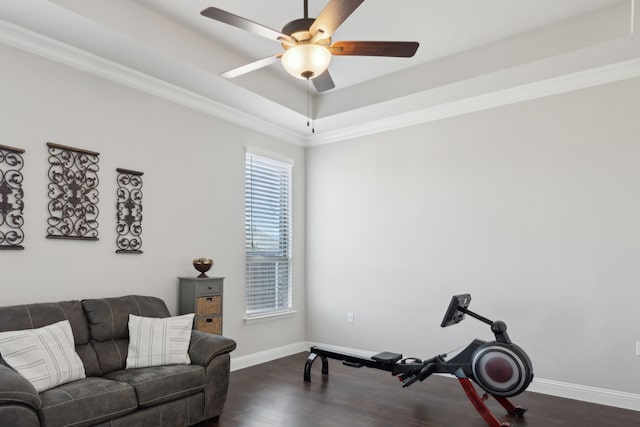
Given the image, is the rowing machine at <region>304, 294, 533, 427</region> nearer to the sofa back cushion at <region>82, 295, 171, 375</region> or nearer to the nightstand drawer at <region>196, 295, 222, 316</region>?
the nightstand drawer at <region>196, 295, 222, 316</region>

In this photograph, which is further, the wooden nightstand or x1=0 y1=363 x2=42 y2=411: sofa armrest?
the wooden nightstand

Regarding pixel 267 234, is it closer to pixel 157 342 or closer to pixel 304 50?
pixel 157 342

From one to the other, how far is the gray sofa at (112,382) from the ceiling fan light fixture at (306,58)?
224 centimetres

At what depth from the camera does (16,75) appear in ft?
10.6

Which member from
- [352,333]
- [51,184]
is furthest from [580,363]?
[51,184]

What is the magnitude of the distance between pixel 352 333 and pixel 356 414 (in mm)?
1972

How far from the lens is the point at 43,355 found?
2701mm

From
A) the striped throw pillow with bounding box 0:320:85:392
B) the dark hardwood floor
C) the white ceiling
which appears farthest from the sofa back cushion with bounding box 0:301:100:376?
the white ceiling

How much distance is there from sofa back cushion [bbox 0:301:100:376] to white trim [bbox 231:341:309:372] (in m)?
1.90

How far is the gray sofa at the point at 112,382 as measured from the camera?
2.36 meters

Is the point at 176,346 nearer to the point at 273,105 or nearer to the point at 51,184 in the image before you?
the point at 51,184

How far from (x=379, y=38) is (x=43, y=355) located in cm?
368

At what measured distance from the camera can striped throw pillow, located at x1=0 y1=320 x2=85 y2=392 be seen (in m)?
2.59

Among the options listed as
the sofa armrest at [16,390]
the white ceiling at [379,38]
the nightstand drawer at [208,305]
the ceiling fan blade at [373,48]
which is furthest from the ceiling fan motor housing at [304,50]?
the nightstand drawer at [208,305]
